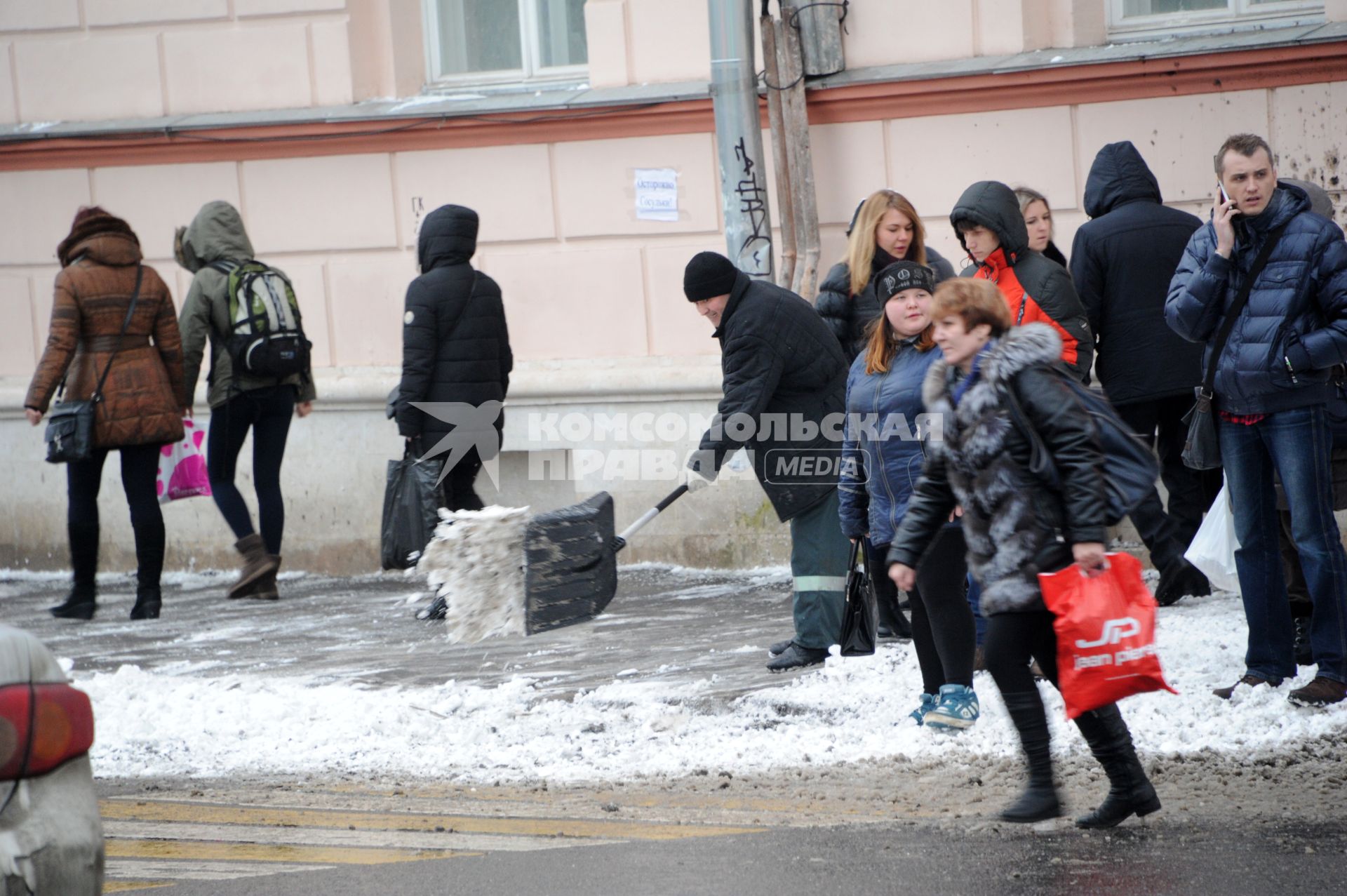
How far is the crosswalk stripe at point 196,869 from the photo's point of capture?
4449 millimetres

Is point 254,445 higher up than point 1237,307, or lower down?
lower down

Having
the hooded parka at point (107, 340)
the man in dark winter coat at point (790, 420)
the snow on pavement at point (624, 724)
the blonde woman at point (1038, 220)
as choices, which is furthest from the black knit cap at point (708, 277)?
the hooded parka at point (107, 340)

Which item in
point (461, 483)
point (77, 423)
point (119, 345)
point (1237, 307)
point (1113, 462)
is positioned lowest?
point (461, 483)

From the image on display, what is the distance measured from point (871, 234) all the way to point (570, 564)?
181 centimetres

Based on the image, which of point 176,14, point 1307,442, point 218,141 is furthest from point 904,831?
point 176,14

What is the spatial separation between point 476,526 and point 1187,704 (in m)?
2.83

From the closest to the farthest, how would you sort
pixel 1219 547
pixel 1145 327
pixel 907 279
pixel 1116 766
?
pixel 1116 766 < pixel 907 279 < pixel 1219 547 < pixel 1145 327

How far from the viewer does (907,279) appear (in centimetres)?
554

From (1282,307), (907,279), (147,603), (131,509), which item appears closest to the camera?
(1282,307)

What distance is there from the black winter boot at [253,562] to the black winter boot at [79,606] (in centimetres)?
75

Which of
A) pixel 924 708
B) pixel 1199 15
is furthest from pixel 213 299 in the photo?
pixel 1199 15

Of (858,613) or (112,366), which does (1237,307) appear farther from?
(112,366)

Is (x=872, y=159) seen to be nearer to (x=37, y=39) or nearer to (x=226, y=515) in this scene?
(x=226, y=515)

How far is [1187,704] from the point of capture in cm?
550
